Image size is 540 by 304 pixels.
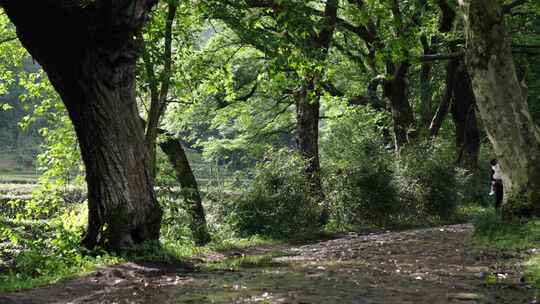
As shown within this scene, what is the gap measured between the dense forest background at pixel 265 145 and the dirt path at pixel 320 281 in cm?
105

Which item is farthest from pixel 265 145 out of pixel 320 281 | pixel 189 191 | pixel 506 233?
pixel 320 281

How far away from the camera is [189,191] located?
17.6m

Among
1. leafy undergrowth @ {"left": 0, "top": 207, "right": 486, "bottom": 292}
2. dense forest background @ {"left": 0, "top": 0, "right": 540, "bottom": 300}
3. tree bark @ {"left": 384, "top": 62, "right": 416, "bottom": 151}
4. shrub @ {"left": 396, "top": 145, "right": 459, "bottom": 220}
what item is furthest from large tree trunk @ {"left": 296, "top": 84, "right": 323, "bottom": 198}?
leafy undergrowth @ {"left": 0, "top": 207, "right": 486, "bottom": 292}

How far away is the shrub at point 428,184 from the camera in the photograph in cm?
2262

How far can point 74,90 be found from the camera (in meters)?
11.0

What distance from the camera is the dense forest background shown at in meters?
11.1

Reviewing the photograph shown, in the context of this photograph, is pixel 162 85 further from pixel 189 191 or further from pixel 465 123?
pixel 465 123

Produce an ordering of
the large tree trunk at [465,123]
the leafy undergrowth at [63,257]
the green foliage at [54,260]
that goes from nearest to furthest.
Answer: the green foliage at [54,260], the leafy undergrowth at [63,257], the large tree trunk at [465,123]

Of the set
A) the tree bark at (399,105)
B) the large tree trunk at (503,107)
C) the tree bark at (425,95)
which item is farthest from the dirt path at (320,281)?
the tree bark at (425,95)

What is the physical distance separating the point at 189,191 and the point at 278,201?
2539mm

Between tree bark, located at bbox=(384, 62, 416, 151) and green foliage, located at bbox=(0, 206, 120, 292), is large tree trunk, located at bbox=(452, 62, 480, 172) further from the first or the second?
green foliage, located at bbox=(0, 206, 120, 292)

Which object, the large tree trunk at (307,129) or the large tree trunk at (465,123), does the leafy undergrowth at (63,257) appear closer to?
the large tree trunk at (307,129)

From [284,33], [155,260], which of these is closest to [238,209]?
[284,33]

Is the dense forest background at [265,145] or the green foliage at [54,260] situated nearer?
the green foliage at [54,260]
